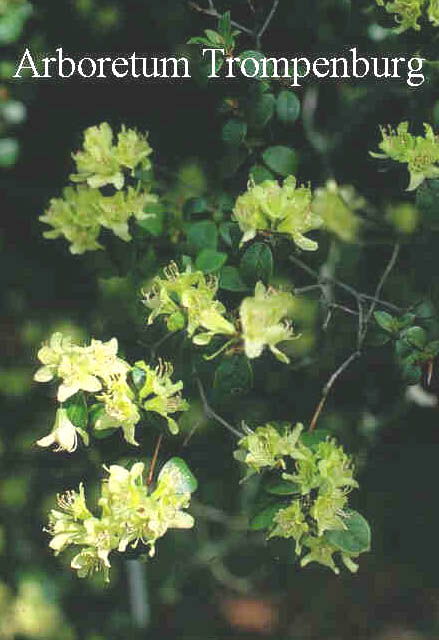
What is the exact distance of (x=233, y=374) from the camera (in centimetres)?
127

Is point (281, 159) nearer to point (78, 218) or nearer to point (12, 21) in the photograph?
point (78, 218)

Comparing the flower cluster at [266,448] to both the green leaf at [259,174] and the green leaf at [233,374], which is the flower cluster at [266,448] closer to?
the green leaf at [233,374]

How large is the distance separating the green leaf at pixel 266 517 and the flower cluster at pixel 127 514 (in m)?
0.10

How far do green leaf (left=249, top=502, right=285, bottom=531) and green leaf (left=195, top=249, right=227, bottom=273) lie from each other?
1.17ft

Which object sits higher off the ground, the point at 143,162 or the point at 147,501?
the point at 143,162

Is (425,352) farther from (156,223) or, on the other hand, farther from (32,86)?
(32,86)

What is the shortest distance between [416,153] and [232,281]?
1.10ft

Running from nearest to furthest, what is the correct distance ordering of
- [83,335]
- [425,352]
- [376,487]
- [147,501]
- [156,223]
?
[147,501]
[425,352]
[156,223]
[83,335]
[376,487]

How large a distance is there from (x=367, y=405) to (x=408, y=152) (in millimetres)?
818

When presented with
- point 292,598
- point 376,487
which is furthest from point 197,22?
point 292,598

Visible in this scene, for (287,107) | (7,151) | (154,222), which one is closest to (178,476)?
(154,222)

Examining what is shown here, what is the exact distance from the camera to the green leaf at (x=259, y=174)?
154 centimetres

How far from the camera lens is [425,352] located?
54.2 inches

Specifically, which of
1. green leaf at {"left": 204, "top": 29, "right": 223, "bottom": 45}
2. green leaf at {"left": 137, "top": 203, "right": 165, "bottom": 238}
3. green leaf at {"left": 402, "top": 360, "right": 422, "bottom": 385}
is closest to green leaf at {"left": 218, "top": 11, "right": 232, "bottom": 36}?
green leaf at {"left": 204, "top": 29, "right": 223, "bottom": 45}
